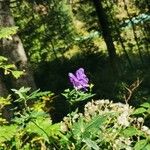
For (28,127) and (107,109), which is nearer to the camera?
(28,127)

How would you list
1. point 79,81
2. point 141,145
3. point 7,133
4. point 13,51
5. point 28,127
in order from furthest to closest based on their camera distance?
point 13,51, point 79,81, point 7,133, point 28,127, point 141,145

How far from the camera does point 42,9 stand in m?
39.0

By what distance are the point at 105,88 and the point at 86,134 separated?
2472 centimetres

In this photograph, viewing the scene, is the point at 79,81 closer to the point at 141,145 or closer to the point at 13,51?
the point at 141,145

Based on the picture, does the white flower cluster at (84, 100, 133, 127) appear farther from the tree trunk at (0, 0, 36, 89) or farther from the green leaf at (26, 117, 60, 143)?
the tree trunk at (0, 0, 36, 89)

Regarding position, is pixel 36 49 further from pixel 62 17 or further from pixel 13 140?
pixel 13 140

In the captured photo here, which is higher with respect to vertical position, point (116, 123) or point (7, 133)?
point (7, 133)

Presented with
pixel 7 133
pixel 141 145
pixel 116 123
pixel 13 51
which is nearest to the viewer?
pixel 141 145

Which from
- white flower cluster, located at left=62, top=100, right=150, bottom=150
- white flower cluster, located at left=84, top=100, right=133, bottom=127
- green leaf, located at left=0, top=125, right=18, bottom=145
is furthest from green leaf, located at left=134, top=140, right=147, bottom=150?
green leaf, located at left=0, top=125, right=18, bottom=145

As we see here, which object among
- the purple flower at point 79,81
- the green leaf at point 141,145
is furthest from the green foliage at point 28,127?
the green leaf at point 141,145

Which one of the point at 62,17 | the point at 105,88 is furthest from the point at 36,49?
the point at 62,17

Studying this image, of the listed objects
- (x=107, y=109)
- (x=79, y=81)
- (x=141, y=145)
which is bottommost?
(x=141, y=145)

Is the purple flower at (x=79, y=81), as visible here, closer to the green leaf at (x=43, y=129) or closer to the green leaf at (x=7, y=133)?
the green leaf at (x=43, y=129)

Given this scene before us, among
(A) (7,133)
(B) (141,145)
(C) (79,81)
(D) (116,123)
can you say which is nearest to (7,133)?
(A) (7,133)
